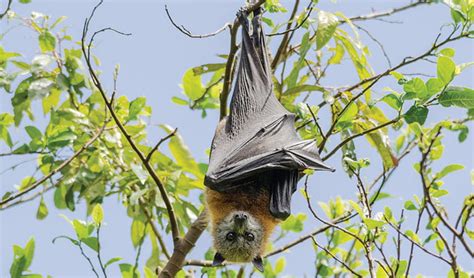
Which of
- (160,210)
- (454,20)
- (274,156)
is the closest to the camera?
(454,20)

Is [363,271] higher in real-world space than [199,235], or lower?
higher

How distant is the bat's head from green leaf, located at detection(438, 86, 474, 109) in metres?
2.37

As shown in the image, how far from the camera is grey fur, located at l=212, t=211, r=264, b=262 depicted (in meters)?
7.32

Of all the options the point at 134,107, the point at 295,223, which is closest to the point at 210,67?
the point at 134,107

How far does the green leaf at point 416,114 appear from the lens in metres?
5.70

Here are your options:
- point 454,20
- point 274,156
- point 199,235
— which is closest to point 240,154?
point 274,156

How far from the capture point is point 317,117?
628 cm

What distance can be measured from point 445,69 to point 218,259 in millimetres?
2613

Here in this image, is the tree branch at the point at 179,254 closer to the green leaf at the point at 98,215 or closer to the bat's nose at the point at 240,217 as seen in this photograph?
the bat's nose at the point at 240,217

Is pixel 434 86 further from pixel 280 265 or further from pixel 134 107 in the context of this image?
pixel 280 265

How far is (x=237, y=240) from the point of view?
7355 mm

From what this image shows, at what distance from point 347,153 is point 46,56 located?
325 centimetres

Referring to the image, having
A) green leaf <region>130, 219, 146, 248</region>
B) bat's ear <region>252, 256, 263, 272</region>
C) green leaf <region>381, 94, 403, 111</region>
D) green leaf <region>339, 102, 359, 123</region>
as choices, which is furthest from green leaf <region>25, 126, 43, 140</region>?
green leaf <region>381, 94, 403, 111</region>

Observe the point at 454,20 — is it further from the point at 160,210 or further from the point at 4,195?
the point at 4,195
